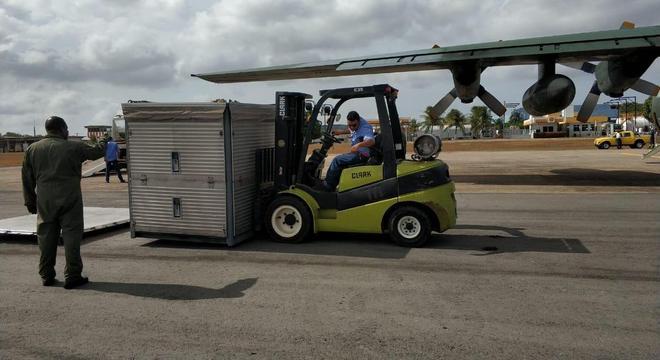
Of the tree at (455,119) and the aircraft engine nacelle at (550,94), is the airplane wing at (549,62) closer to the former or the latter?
the aircraft engine nacelle at (550,94)

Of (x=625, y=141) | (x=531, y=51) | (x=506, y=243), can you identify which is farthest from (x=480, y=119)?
(x=506, y=243)

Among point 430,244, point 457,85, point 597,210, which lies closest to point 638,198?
point 597,210

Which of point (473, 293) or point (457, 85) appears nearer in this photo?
point (473, 293)

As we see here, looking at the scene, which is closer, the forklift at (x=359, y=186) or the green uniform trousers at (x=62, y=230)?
the green uniform trousers at (x=62, y=230)

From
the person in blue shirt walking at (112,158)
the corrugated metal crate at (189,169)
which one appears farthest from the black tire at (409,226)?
the person in blue shirt walking at (112,158)

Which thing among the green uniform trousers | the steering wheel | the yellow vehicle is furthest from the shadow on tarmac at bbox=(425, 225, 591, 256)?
the yellow vehicle

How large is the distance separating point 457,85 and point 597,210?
5496 mm

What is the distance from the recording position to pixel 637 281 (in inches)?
213

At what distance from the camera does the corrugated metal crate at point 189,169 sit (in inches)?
281

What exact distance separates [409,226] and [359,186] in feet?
3.19

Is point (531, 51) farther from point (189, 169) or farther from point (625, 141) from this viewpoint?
point (625, 141)

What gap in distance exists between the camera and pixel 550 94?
1324 cm

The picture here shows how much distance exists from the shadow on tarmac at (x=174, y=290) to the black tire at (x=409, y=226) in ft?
8.16

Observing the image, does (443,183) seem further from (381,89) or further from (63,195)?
(63,195)
